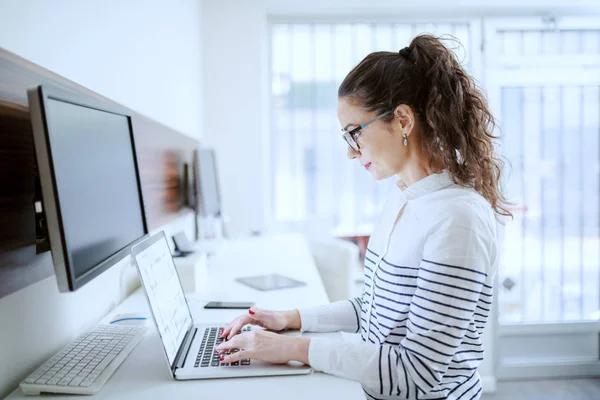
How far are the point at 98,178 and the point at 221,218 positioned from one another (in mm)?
2110

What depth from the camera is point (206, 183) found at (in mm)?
2578

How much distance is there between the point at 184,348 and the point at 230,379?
0.19 metres

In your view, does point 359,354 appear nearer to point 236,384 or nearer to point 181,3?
point 236,384

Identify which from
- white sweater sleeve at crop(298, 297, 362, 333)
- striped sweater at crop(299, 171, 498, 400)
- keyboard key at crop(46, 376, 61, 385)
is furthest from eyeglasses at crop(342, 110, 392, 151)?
keyboard key at crop(46, 376, 61, 385)

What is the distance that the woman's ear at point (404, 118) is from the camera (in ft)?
3.68

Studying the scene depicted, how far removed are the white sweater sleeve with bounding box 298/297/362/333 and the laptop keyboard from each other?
0.51 ft

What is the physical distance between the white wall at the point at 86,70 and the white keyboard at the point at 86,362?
6 centimetres

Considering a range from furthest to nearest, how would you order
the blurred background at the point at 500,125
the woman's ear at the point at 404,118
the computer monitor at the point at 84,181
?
the blurred background at the point at 500,125
the woman's ear at the point at 404,118
the computer monitor at the point at 84,181

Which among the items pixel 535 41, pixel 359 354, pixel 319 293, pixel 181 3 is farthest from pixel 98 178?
pixel 535 41

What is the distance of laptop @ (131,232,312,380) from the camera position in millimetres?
998

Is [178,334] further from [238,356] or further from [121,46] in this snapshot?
[121,46]

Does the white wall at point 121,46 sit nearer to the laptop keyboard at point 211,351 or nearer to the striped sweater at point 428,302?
the laptop keyboard at point 211,351

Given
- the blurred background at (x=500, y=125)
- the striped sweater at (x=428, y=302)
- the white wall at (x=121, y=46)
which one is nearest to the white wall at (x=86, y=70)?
the white wall at (x=121, y=46)

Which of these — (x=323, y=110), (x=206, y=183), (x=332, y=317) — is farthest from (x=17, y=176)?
(x=323, y=110)
